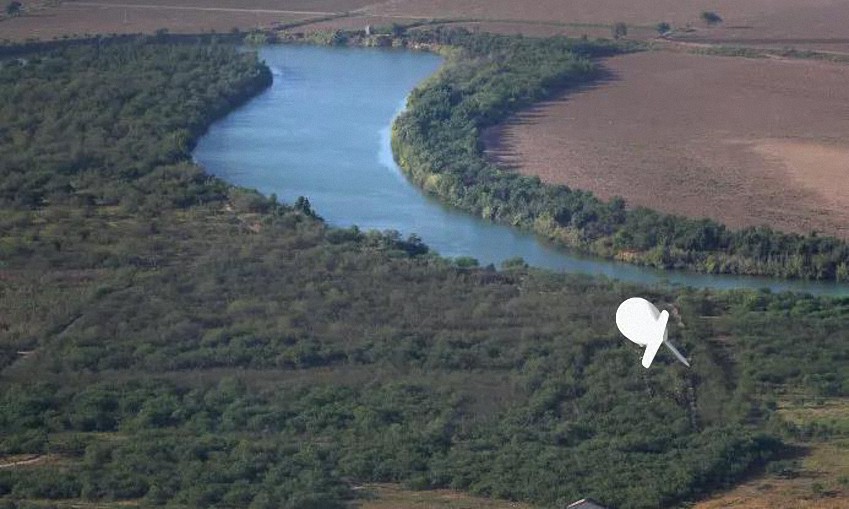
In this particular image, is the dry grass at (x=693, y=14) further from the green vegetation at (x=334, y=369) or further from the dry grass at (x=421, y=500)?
the dry grass at (x=421, y=500)

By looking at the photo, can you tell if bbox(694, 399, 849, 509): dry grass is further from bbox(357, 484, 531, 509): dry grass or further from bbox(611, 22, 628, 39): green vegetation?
bbox(611, 22, 628, 39): green vegetation

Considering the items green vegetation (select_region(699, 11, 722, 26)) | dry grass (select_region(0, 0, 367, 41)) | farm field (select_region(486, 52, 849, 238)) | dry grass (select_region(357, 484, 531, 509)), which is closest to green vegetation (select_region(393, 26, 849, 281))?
farm field (select_region(486, 52, 849, 238))

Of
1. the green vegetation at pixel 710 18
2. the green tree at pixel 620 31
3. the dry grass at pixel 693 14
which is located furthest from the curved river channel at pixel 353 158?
the green vegetation at pixel 710 18

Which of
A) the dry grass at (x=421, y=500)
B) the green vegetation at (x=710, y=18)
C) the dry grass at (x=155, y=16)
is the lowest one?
the dry grass at (x=421, y=500)

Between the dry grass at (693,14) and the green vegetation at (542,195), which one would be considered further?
the dry grass at (693,14)

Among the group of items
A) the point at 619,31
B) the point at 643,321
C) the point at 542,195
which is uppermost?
the point at 643,321

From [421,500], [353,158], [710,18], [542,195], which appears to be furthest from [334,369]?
[710,18]

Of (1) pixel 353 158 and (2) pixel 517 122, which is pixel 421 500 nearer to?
(1) pixel 353 158
